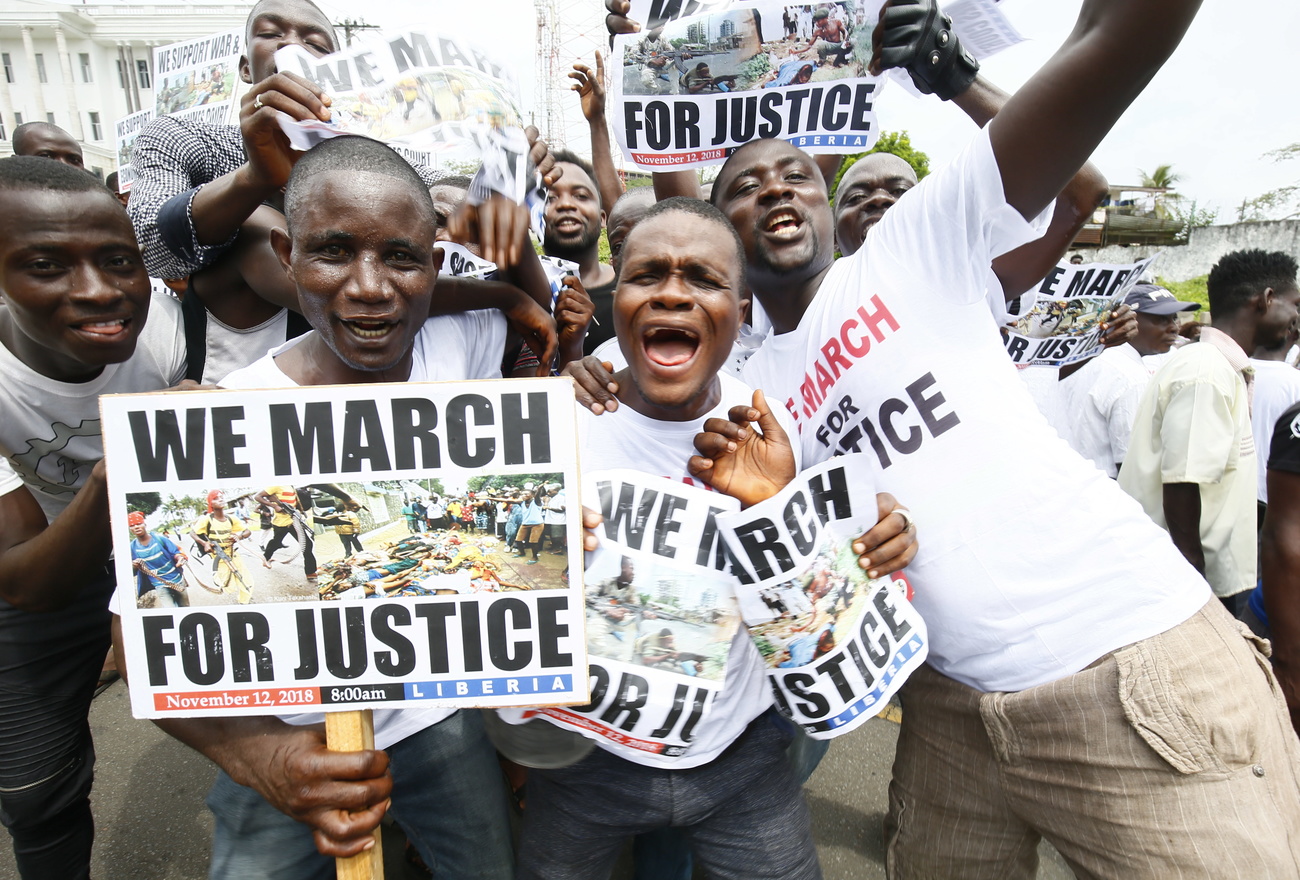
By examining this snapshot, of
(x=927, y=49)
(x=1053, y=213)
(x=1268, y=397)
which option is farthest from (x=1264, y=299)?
(x=927, y=49)

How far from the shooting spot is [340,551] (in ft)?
3.91

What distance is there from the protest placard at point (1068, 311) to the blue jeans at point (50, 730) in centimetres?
444

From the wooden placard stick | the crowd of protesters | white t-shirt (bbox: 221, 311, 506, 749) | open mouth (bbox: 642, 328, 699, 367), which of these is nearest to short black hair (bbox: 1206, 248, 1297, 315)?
the crowd of protesters

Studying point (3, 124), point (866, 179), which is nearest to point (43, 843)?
point (866, 179)

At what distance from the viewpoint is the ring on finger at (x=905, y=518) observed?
151 cm

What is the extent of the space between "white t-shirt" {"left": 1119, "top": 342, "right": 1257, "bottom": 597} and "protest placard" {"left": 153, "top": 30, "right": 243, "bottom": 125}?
484 cm

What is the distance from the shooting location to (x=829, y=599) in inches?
56.0

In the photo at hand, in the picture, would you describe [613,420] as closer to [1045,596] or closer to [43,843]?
[1045,596]

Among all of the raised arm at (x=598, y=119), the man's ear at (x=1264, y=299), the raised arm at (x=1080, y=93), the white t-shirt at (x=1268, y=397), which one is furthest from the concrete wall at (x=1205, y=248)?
the raised arm at (x=1080, y=93)

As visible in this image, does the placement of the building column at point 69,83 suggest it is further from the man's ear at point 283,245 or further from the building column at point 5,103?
the man's ear at point 283,245

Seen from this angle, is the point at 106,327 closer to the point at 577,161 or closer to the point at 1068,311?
the point at 577,161

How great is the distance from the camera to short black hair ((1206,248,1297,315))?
3924 millimetres

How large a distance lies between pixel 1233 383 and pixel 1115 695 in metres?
2.49

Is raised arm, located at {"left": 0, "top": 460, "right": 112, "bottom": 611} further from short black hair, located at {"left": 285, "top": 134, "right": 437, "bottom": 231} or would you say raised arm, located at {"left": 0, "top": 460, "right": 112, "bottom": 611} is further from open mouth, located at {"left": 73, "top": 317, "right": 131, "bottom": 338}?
short black hair, located at {"left": 285, "top": 134, "right": 437, "bottom": 231}
